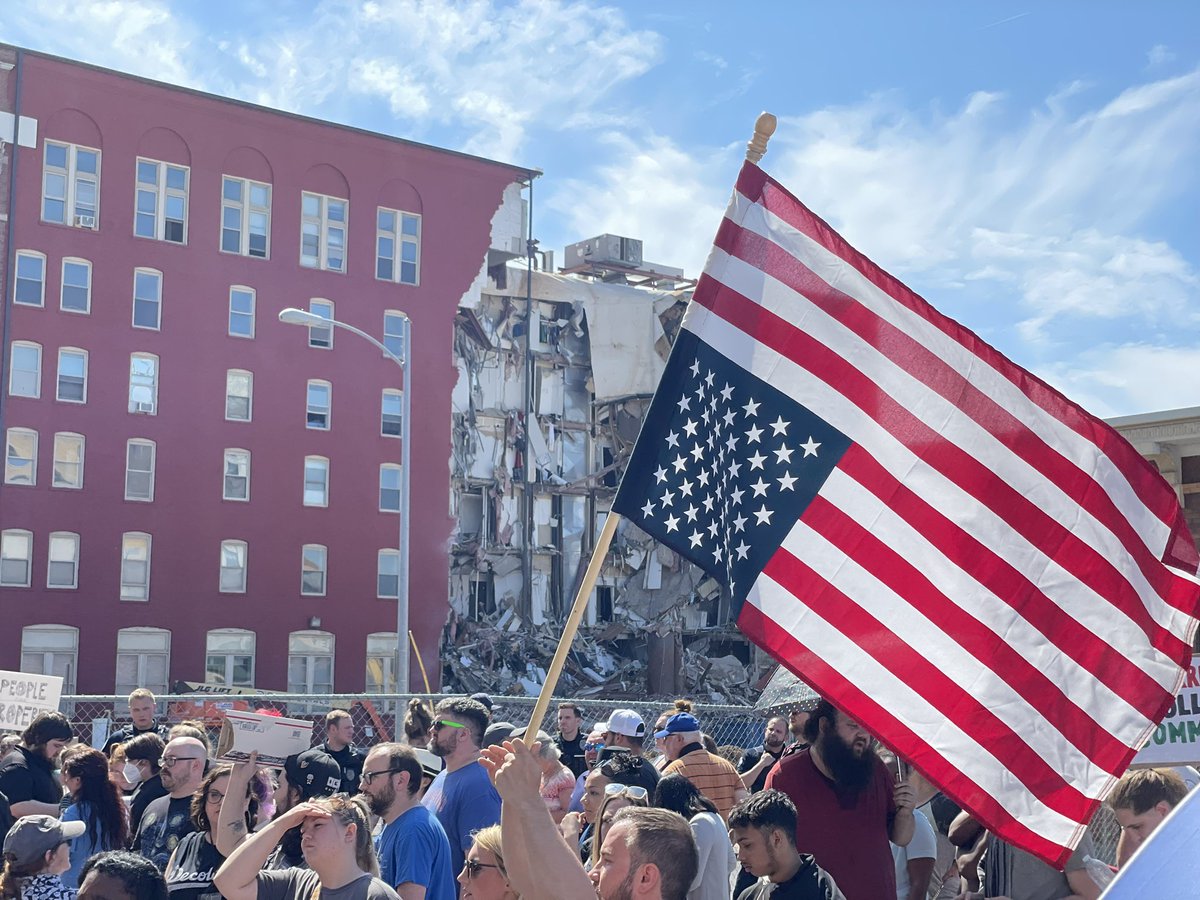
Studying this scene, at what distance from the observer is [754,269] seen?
5.51 metres

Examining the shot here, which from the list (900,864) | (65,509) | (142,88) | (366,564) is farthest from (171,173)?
(900,864)

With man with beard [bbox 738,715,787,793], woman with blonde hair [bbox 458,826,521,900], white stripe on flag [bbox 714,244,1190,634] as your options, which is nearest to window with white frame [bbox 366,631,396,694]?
man with beard [bbox 738,715,787,793]

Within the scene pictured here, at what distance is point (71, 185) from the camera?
40.1 metres

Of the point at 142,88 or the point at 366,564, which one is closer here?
the point at 142,88

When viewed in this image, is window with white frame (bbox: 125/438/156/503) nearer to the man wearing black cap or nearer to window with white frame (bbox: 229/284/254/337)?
window with white frame (bbox: 229/284/254/337)

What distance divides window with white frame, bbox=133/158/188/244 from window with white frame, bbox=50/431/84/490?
6.16 metres

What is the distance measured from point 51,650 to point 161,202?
13090 mm

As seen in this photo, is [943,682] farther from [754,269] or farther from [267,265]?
[267,265]

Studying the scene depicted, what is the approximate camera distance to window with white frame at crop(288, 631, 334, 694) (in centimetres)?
4234

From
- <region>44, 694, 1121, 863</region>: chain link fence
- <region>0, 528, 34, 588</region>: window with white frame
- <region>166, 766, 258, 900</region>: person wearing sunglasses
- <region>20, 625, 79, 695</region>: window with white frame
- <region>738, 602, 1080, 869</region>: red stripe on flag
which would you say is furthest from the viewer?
<region>0, 528, 34, 588</region>: window with white frame

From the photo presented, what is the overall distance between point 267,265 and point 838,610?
130ft

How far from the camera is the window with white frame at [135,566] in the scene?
131ft

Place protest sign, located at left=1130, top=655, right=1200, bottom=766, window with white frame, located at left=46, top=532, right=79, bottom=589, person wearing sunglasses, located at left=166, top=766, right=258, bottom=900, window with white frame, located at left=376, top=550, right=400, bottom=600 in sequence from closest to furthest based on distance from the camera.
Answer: person wearing sunglasses, located at left=166, top=766, right=258, bottom=900 < protest sign, located at left=1130, top=655, right=1200, bottom=766 < window with white frame, located at left=46, top=532, right=79, bottom=589 < window with white frame, located at left=376, top=550, right=400, bottom=600

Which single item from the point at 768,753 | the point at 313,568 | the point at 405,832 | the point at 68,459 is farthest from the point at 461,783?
the point at 313,568
